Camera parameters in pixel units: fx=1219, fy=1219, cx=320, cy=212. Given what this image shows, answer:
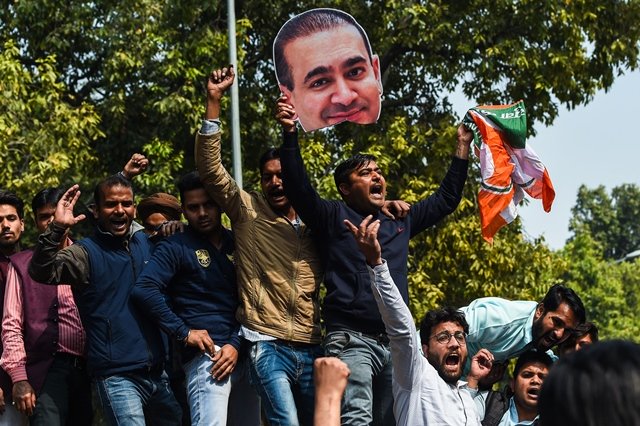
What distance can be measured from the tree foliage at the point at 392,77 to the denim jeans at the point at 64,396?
9.15m

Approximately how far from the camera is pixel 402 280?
220 inches

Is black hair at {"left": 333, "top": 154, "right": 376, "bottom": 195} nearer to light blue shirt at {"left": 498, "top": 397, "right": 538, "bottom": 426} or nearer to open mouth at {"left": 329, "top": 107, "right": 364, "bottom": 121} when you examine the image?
open mouth at {"left": 329, "top": 107, "right": 364, "bottom": 121}

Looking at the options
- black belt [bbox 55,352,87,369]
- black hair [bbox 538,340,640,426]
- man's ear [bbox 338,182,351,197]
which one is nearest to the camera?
black hair [bbox 538,340,640,426]

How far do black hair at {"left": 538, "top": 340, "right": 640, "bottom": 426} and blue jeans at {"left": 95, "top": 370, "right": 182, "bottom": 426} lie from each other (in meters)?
3.57

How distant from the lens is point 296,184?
5.44 m

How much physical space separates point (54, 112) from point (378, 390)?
398 inches

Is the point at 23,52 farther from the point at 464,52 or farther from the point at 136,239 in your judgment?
the point at 136,239

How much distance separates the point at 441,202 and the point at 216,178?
3.95 feet

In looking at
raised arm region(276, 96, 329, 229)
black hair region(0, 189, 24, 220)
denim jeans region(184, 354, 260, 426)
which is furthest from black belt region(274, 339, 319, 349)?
black hair region(0, 189, 24, 220)

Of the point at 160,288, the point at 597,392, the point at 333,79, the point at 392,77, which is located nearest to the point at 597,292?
the point at 392,77

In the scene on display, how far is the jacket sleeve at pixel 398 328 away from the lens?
4666 mm

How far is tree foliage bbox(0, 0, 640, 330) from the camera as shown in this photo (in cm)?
1570

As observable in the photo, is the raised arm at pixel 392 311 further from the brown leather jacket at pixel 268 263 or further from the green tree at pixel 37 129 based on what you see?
the green tree at pixel 37 129

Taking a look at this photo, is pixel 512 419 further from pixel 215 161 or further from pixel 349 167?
pixel 215 161
